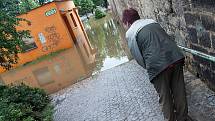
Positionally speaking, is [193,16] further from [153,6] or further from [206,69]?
[153,6]

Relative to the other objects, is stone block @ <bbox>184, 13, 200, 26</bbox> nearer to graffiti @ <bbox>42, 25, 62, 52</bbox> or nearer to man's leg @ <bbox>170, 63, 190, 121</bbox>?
man's leg @ <bbox>170, 63, 190, 121</bbox>

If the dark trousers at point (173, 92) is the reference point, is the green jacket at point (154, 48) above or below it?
above

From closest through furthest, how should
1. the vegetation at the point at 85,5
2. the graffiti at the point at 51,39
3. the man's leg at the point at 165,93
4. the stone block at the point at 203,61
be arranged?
the man's leg at the point at 165,93, the stone block at the point at 203,61, the graffiti at the point at 51,39, the vegetation at the point at 85,5

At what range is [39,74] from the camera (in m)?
16.1

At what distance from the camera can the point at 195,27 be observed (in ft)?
17.5

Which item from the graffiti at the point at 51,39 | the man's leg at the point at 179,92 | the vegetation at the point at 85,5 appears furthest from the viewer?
the vegetation at the point at 85,5

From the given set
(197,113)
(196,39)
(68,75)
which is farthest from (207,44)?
(68,75)

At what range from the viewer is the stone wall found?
474cm

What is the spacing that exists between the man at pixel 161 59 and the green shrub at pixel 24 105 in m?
3.58

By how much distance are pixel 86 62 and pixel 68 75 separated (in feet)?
6.98

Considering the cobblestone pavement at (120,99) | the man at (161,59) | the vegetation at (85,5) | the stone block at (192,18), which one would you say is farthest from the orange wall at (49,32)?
the vegetation at (85,5)

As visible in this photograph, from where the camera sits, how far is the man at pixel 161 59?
4558 millimetres

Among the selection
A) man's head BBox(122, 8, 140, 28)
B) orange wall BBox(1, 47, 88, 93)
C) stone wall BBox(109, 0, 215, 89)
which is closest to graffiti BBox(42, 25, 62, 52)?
orange wall BBox(1, 47, 88, 93)

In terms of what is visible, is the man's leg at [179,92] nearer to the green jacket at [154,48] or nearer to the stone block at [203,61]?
the green jacket at [154,48]
